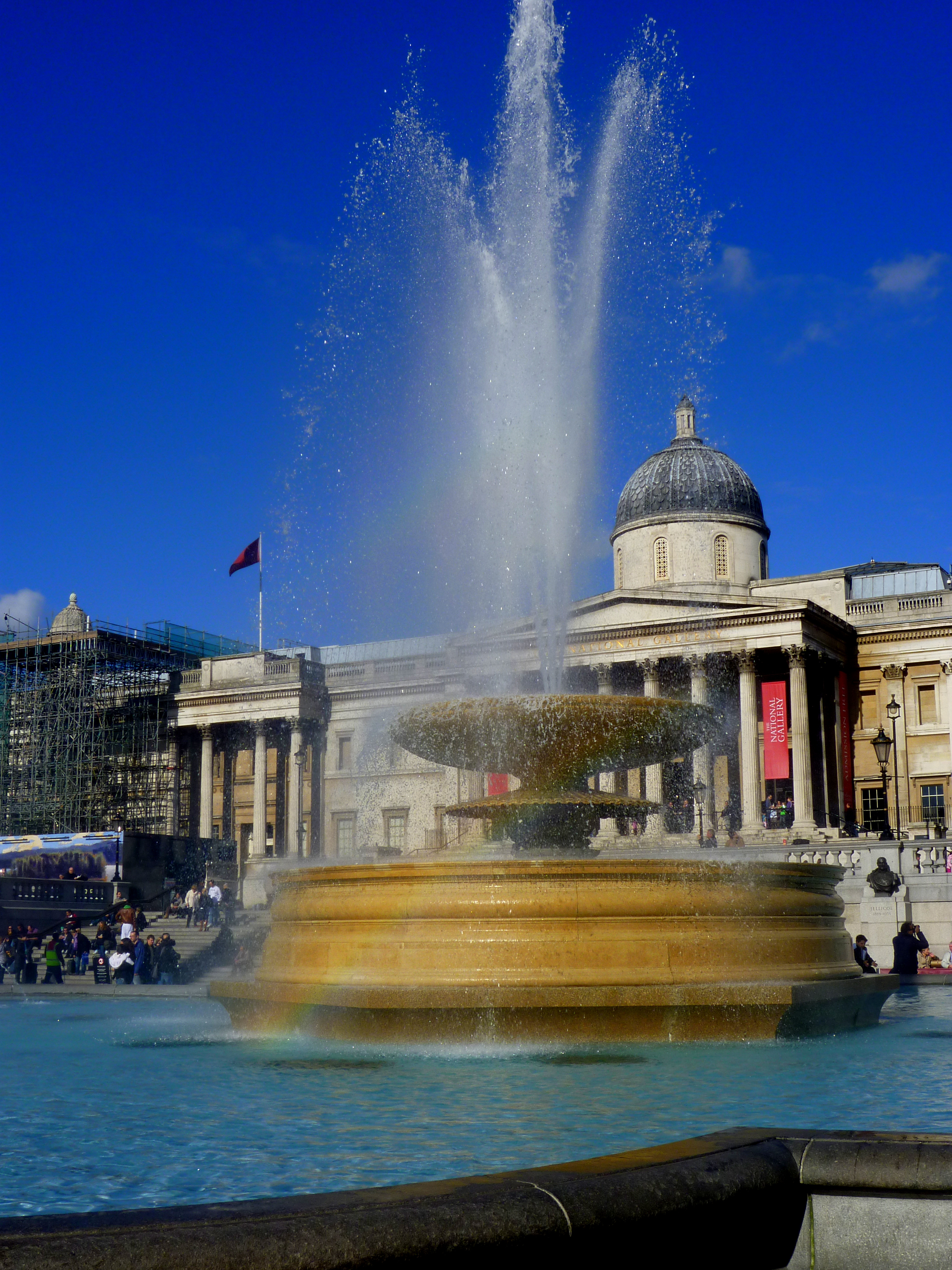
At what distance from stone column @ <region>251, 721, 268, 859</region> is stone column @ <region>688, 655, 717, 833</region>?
1825 cm

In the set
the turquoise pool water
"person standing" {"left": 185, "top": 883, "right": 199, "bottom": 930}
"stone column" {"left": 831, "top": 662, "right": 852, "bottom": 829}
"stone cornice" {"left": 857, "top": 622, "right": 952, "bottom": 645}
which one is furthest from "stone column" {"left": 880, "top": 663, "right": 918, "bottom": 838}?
the turquoise pool water

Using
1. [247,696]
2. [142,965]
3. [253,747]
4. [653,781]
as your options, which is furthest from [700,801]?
[142,965]

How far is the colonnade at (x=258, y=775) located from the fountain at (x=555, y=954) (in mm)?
45634

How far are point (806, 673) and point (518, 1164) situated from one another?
43.5m

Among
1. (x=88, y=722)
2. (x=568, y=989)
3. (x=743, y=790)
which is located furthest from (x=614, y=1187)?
(x=88, y=722)

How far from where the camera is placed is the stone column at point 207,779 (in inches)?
2264

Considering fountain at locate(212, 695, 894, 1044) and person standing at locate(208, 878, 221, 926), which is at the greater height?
fountain at locate(212, 695, 894, 1044)

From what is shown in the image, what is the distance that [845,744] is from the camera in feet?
160

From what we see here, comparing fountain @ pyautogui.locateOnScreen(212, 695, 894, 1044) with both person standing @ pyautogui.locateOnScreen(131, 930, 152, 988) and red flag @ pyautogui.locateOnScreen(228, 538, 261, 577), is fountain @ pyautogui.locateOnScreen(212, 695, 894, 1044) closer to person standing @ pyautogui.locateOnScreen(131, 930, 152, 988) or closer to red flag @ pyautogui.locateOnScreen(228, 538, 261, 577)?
person standing @ pyautogui.locateOnScreen(131, 930, 152, 988)

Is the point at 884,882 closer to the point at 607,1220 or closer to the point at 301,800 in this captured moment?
the point at 607,1220

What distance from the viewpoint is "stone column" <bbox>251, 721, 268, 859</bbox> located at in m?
55.9

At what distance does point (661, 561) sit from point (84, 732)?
890 inches

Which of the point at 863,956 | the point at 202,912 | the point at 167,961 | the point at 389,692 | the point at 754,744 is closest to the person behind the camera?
the point at 863,956

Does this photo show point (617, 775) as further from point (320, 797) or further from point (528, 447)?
point (528, 447)
